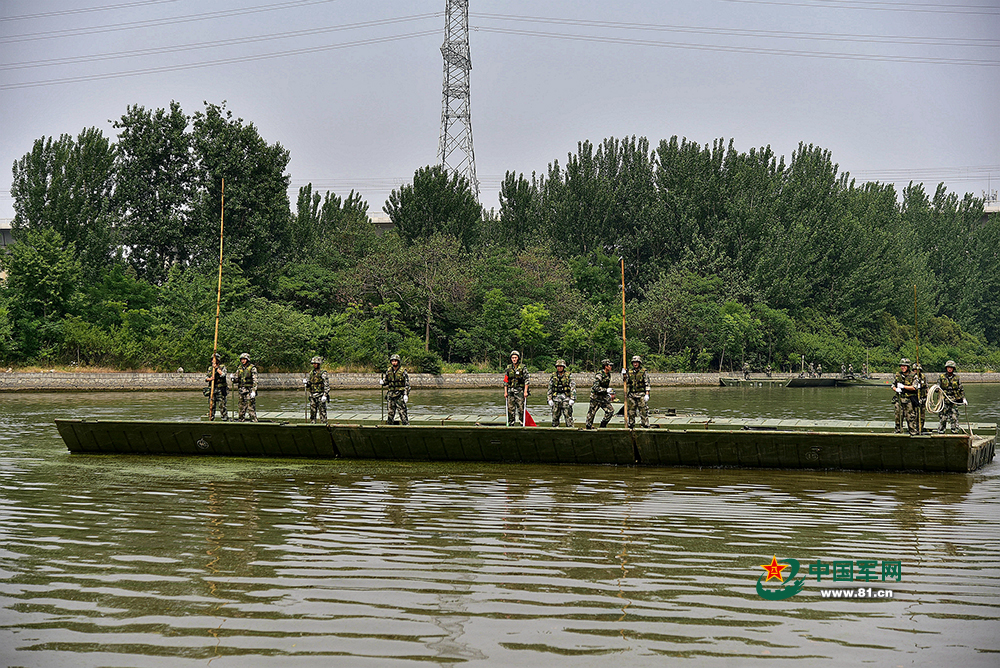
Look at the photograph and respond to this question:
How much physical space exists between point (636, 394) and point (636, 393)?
0.02 metres

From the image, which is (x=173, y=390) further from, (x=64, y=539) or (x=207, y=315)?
(x=64, y=539)

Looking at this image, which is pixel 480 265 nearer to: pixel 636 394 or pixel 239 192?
A: pixel 239 192

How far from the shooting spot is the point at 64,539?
10555 mm

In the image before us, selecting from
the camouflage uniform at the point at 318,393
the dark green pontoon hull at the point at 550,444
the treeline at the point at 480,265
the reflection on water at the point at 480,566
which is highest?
the treeline at the point at 480,265

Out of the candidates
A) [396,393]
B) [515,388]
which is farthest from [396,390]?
[515,388]

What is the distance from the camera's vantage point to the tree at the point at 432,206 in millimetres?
64250

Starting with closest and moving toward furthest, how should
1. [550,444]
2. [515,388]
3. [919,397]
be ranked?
[919,397] < [550,444] < [515,388]

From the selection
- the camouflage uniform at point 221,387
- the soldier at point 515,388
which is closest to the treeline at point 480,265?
the camouflage uniform at point 221,387

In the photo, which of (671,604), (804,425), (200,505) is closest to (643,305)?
(804,425)

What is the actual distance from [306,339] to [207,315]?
6.28m

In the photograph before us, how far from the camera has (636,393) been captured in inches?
742

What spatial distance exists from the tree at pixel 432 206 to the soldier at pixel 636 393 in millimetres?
45717

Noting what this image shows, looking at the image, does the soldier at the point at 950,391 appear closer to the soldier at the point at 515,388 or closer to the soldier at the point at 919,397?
the soldier at the point at 919,397

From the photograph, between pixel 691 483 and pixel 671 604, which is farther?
pixel 691 483
